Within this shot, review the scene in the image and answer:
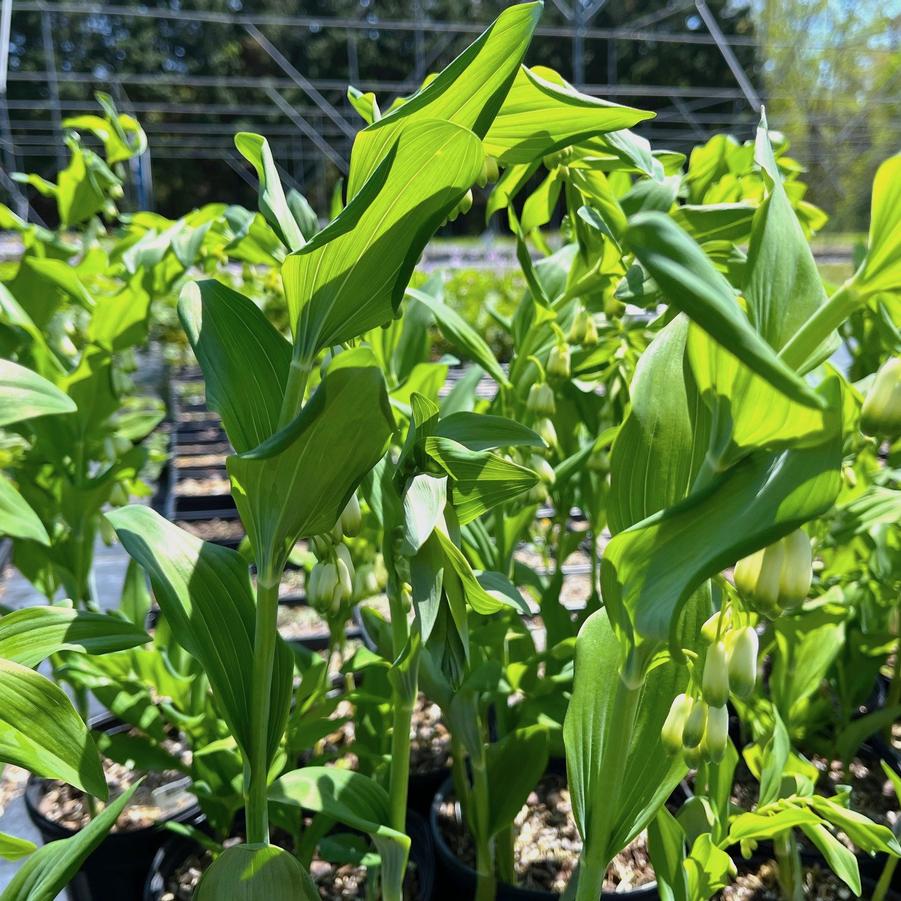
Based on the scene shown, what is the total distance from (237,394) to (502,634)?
24.4 inches

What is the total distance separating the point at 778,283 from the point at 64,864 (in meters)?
0.78

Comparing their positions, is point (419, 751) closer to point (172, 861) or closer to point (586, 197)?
point (172, 861)

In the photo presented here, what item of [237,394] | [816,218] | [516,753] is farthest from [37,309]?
[816,218]

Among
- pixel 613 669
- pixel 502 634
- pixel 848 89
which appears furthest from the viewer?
pixel 848 89

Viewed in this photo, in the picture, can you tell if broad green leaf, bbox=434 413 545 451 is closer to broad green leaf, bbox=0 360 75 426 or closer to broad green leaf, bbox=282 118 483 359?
broad green leaf, bbox=282 118 483 359

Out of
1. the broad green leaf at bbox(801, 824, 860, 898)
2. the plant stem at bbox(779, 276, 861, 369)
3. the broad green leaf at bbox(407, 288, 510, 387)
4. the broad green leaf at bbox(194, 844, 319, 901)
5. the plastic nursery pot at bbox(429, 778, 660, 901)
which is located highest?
the plant stem at bbox(779, 276, 861, 369)

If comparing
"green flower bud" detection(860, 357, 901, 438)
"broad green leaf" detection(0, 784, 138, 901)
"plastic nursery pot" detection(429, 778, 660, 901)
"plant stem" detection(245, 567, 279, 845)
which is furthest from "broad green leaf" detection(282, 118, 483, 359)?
"plastic nursery pot" detection(429, 778, 660, 901)

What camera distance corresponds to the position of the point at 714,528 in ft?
1.79

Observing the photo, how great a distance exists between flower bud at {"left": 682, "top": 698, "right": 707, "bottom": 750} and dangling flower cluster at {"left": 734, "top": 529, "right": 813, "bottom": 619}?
0.14 m

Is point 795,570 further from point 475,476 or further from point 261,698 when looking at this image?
point 261,698

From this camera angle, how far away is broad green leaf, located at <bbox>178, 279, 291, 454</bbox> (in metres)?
0.74

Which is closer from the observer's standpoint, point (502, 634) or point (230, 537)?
point (502, 634)

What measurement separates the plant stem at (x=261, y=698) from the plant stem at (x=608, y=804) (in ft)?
1.07

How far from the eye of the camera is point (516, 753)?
1248 millimetres
